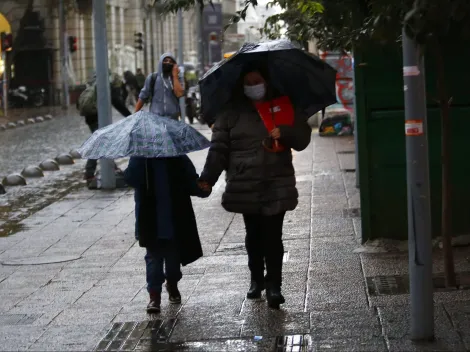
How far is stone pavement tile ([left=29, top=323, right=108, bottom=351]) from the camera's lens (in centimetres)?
705

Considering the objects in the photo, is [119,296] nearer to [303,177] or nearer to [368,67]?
[368,67]

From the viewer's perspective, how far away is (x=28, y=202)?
15.9 metres

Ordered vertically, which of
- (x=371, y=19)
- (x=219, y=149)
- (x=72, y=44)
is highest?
(x=72, y=44)

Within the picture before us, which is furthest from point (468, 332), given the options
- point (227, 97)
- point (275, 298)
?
point (227, 97)

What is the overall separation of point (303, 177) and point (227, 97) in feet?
30.8

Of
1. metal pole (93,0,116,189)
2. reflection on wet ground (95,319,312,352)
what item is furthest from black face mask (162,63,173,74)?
reflection on wet ground (95,319,312,352)

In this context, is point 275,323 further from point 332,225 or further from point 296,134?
point 332,225

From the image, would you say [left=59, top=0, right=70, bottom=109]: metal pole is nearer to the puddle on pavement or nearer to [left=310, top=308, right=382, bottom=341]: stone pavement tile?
the puddle on pavement

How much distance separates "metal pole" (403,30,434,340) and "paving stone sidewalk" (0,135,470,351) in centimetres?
19

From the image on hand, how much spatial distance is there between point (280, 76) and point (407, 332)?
214 centimetres

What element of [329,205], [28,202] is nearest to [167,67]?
[28,202]

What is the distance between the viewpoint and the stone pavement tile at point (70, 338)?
7.05 meters

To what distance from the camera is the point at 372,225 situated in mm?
10219

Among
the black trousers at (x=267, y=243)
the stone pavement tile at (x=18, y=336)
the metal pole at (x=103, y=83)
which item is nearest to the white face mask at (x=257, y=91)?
the black trousers at (x=267, y=243)
